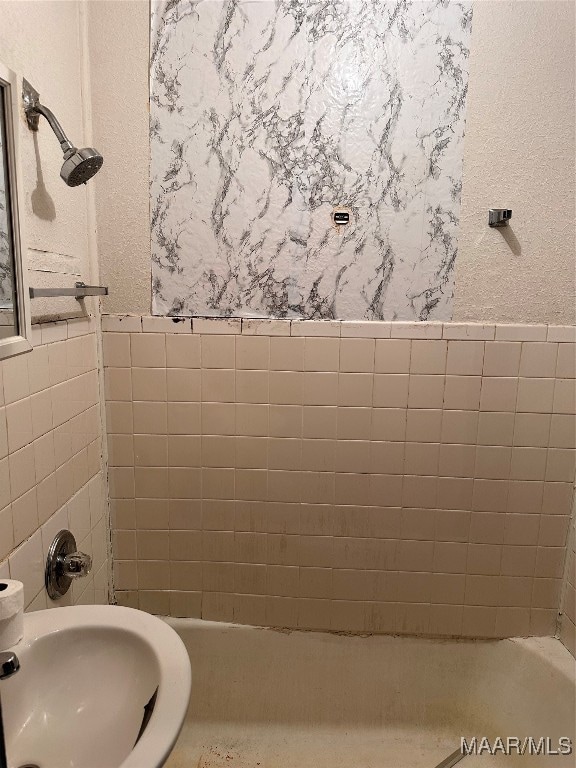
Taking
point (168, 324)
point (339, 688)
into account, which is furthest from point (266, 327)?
Answer: point (339, 688)

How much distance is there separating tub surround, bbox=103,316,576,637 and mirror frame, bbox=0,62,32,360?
1.53ft

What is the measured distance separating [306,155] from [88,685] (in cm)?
136

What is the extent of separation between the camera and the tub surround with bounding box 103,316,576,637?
1.47 meters

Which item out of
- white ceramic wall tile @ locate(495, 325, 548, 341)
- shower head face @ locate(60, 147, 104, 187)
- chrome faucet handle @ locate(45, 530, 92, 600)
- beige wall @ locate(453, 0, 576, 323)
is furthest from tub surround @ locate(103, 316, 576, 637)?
shower head face @ locate(60, 147, 104, 187)

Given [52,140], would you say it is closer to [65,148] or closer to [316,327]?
[65,148]

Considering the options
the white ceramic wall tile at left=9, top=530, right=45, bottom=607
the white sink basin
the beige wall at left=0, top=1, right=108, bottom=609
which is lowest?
the white sink basin

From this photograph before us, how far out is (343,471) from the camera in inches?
59.8

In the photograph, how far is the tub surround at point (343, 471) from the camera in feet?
4.81

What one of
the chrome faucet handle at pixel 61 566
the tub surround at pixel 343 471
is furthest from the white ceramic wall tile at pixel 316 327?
the chrome faucet handle at pixel 61 566

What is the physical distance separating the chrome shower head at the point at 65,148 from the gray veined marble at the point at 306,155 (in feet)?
1.14

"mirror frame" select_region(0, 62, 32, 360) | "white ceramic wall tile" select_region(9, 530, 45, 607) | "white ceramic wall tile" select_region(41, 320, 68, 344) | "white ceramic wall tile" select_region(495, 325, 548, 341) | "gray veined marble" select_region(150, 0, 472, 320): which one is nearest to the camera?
"mirror frame" select_region(0, 62, 32, 360)

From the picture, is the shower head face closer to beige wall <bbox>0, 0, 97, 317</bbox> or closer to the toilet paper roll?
beige wall <bbox>0, 0, 97, 317</bbox>

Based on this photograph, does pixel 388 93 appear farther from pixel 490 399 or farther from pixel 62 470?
pixel 62 470

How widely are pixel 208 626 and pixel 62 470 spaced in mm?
716
